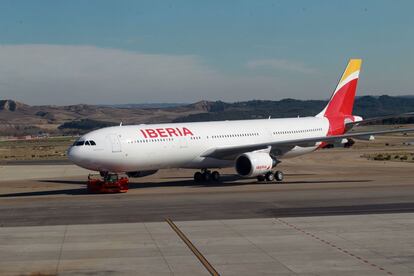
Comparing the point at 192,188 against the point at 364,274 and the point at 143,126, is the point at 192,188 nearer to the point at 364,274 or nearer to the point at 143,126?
the point at 143,126

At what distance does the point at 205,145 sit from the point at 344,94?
14.9m

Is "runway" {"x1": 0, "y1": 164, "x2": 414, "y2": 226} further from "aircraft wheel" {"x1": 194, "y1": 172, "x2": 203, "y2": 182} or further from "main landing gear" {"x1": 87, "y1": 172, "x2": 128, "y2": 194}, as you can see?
"main landing gear" {"x1": 87, "y1": 172, "x2": 128, "y2": 194}

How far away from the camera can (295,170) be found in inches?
1957

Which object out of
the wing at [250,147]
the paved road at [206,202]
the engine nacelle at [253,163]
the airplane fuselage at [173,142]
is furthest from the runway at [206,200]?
the wing at [250,147]

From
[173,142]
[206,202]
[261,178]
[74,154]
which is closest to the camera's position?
[206,202]

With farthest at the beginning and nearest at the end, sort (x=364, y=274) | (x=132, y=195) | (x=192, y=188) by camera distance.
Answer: (x=192, y=188)
(x=132, y=195)
(x=364, y=274)

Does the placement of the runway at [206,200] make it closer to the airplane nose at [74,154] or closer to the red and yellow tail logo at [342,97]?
the airplane nose at [74,154]

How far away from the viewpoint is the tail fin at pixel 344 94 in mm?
48656

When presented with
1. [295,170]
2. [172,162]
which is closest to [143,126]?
[172,162]

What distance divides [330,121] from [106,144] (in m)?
20.1

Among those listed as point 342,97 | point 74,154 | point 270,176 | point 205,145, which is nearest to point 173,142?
point 205,145

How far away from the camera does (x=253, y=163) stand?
124ft

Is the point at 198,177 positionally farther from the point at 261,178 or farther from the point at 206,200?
the point at 206,200

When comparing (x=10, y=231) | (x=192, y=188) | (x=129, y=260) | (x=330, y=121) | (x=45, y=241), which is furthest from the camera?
(x=330, y=121)
